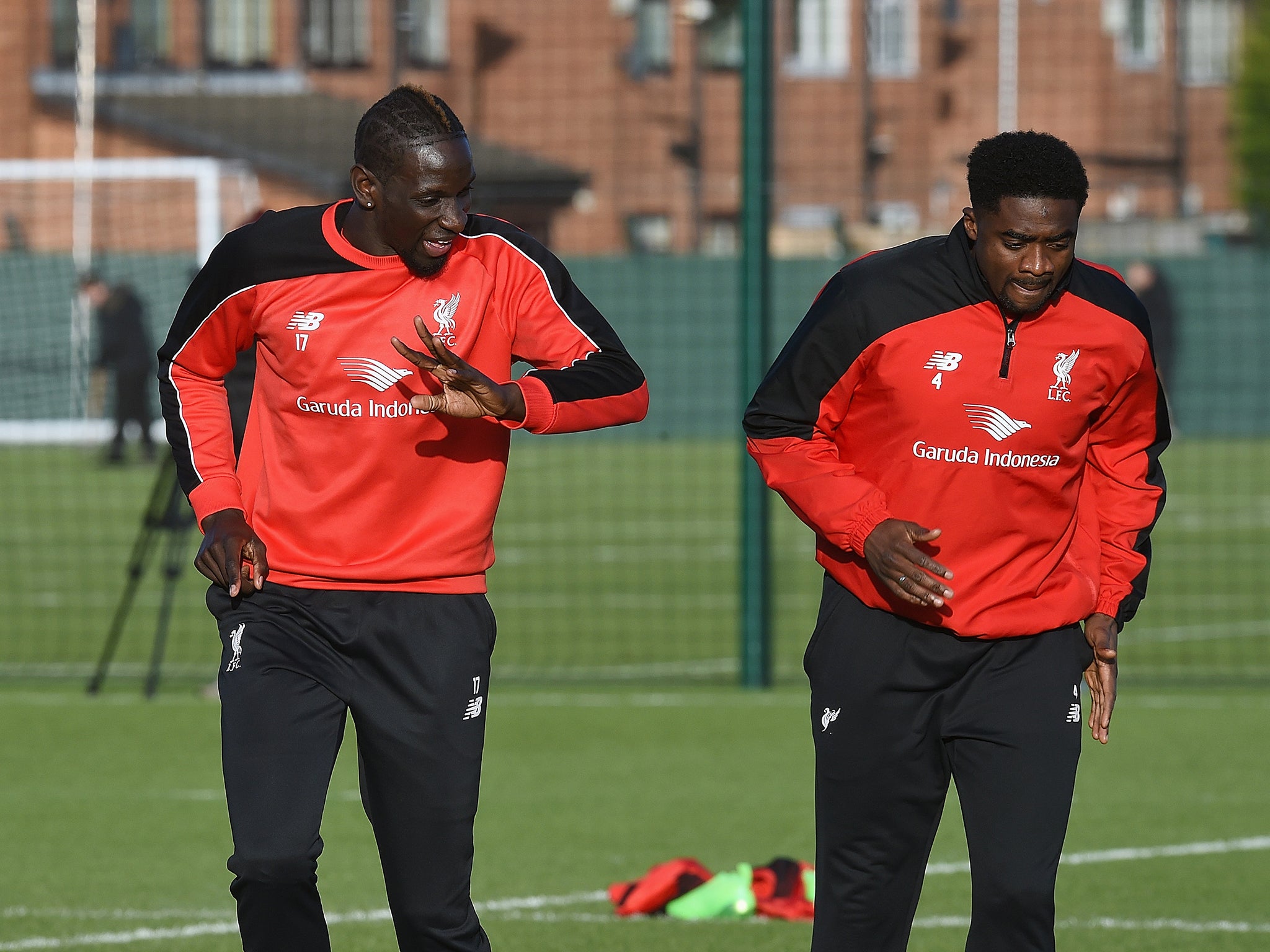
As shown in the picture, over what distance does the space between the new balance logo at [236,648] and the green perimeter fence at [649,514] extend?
638cm

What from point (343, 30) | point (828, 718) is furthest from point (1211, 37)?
point (828, 718)

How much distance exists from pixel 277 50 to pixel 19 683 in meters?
24.0

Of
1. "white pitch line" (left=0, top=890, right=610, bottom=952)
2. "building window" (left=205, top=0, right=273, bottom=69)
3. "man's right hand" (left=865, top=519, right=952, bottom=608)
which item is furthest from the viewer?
"building window" (left=205, top=0, right=273, bottom=69)

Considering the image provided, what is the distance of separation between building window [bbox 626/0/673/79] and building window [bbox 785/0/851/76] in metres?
2.06

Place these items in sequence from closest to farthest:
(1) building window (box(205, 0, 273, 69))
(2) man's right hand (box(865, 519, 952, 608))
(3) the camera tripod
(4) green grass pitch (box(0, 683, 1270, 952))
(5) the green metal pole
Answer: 1. (2) man's right hand (box(865, 519, 952, 608))
2. (4) green grass pitch (box(0, 683, 1270, 952))
3. (3) the camera tripod
4. (5) the green metal pole
5. (1) building window (box(205, 0, 273, 69))

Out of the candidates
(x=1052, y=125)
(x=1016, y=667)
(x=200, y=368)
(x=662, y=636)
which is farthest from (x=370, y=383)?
(x=1052, y=125)

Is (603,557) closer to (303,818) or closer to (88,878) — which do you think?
(88,878)

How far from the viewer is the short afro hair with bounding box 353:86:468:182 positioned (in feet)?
15.6

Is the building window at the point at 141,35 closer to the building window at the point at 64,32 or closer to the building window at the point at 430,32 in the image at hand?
the building window at the point at 64,32

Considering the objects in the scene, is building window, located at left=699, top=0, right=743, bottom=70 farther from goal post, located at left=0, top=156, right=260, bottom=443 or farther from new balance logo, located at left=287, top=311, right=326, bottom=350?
new balance logo, located at left=287, top=311, right=326, bottom=350

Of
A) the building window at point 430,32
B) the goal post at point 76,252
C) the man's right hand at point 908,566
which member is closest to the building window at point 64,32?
the goal post at point 76,252

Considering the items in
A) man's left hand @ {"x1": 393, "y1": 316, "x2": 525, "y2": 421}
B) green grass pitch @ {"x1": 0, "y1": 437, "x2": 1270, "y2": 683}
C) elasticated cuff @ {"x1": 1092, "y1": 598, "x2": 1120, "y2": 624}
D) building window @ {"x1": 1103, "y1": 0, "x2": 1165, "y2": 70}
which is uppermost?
building window @ {"x1": 1103, "y1": 0, "x2": 1165, "y2": 70}

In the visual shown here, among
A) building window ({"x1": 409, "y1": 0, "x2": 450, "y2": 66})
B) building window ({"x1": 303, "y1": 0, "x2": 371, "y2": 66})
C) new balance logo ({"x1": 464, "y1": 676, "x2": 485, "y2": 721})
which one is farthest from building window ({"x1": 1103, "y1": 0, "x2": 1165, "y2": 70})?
new balance logo ({"x1": 464, "y1": 676, "x2": 485, "y2": 721})

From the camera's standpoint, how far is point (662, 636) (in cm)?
1346
